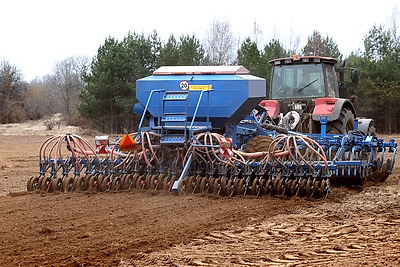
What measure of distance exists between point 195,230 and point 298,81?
259 inches

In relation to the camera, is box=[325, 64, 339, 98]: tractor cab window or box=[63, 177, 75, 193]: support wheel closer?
box=[63, 177, 75, 193]: support wheel

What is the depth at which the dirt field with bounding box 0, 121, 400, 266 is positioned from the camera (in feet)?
16.1

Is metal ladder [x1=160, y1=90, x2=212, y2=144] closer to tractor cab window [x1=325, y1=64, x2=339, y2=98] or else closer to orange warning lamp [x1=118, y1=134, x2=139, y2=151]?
orange warning lamp [x1=118, y1=134, x2=139, y2=151]

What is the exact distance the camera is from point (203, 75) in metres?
9.51

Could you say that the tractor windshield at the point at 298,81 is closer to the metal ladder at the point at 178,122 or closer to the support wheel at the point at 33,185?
the metal ladder at the point at 178,122

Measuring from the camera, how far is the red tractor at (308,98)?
11.2 meters

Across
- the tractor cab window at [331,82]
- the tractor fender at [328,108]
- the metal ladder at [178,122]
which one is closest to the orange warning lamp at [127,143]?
the metal ladder at [178,122]

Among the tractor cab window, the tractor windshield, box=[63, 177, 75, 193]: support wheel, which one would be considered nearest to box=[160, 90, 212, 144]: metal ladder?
box=[63, 177, 75, 193]: support wheel

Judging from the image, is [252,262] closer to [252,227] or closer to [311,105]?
[252,227]

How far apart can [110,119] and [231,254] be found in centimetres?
2416

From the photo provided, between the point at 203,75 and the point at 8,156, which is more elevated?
the point at 203,75

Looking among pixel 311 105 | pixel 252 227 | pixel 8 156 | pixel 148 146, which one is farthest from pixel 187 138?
pixel 8 156

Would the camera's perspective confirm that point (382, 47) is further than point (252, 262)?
Yes

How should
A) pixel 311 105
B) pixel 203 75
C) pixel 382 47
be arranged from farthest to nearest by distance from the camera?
pixel 382 47 < pixel 311 105 < pixel 203 75
